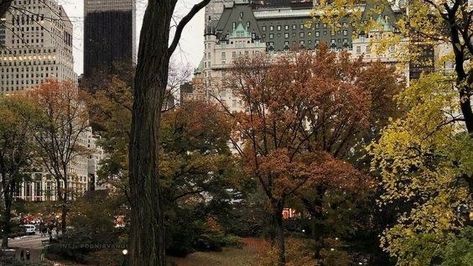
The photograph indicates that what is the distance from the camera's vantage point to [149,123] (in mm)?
6355

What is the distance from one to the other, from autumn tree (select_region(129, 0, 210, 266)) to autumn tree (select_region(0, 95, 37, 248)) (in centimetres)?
3093

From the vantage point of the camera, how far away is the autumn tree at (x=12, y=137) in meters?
36.6

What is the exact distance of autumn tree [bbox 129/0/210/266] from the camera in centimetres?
625

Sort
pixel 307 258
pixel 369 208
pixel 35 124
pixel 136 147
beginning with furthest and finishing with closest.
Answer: pixel 35 124 < pixel 369 208 < pixel 307 258 < pixel 136 147

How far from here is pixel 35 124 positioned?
38.1 metres

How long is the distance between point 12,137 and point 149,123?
33.4 m

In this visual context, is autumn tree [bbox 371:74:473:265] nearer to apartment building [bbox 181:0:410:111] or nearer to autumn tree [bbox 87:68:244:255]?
autumn tree [bbox 87:68:244:255]

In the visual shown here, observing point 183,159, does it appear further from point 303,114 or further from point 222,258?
point 222,258

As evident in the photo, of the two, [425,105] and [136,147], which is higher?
[425,105]

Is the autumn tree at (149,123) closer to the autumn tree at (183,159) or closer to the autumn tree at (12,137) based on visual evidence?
the autumn tree at (183,159)

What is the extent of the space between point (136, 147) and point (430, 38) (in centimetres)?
698

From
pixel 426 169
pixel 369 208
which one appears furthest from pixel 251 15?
pixel 426 169

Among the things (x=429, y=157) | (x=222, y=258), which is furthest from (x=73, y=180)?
(x=429, y=157)

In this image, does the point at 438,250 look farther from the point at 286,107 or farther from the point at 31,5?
the point at 286,107
